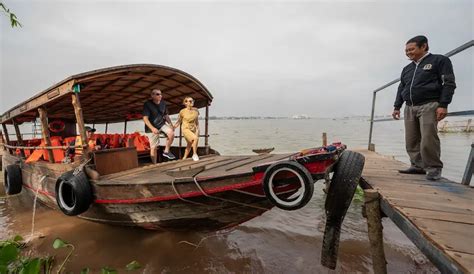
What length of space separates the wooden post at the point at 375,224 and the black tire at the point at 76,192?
4.07 metres

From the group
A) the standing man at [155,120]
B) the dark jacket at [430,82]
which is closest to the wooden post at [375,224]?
the dark jacket at [430,82]

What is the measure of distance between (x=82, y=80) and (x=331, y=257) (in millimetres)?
4659

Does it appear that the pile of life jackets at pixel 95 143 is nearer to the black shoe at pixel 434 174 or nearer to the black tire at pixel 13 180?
the black tire at pixel 13 180

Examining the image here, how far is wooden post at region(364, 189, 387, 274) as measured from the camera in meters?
2.97

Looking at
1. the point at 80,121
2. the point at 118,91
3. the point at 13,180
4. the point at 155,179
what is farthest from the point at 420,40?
the point at 13,180

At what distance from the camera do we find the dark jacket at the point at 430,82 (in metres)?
3.30

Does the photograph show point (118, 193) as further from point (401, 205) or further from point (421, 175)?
point (421, 175)

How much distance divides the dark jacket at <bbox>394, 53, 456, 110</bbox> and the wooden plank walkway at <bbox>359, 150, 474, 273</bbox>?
1150mm

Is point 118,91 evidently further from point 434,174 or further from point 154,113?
point 434,174

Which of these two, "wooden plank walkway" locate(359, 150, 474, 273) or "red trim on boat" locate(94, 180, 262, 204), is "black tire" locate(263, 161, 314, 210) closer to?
"red trim on boat" locate(94, 180, 262, 204)

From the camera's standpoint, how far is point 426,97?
3578mm

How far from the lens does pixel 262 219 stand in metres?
6.46

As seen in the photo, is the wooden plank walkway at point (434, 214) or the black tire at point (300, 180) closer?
the wooden plank walkway at point (434, 214)

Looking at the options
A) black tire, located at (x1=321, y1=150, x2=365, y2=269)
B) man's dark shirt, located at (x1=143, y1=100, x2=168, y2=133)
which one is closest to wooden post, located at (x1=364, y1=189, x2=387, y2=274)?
black tire, located at (x1=321, y1=150, x2=365, y2=269)
